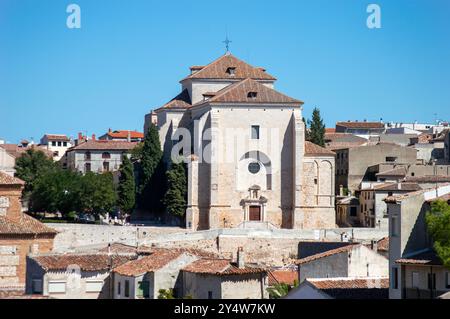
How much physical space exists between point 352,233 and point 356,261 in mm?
21348

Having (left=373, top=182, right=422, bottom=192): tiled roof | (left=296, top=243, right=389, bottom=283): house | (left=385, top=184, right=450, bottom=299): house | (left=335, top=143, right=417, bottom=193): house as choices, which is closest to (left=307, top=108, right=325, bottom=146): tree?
(left=335, top=143, right=417, bottom=193): house

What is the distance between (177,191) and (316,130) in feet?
45.8

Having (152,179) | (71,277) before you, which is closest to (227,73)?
(152,179)

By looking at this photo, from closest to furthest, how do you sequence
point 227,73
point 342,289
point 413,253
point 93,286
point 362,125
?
1. point 413,253
2. point 342,289
3. point 93,286
4. point 227,73
5. point 362,125

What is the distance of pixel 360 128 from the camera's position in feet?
348

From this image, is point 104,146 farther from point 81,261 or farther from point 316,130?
point 81,261


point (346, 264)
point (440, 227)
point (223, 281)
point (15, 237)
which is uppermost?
point (440, 227)

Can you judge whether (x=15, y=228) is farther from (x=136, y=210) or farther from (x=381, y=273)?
(x=136, y=210)

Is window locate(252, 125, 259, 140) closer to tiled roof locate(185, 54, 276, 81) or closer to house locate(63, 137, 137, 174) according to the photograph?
tiled roof locate(185, 54, 276, 81)

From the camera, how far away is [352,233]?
60.3m

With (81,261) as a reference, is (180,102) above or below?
above

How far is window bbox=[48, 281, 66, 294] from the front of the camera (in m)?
36.6

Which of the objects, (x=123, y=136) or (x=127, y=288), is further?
(x=123, y=136)

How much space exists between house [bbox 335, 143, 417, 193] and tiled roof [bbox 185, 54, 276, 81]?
8427 mm
